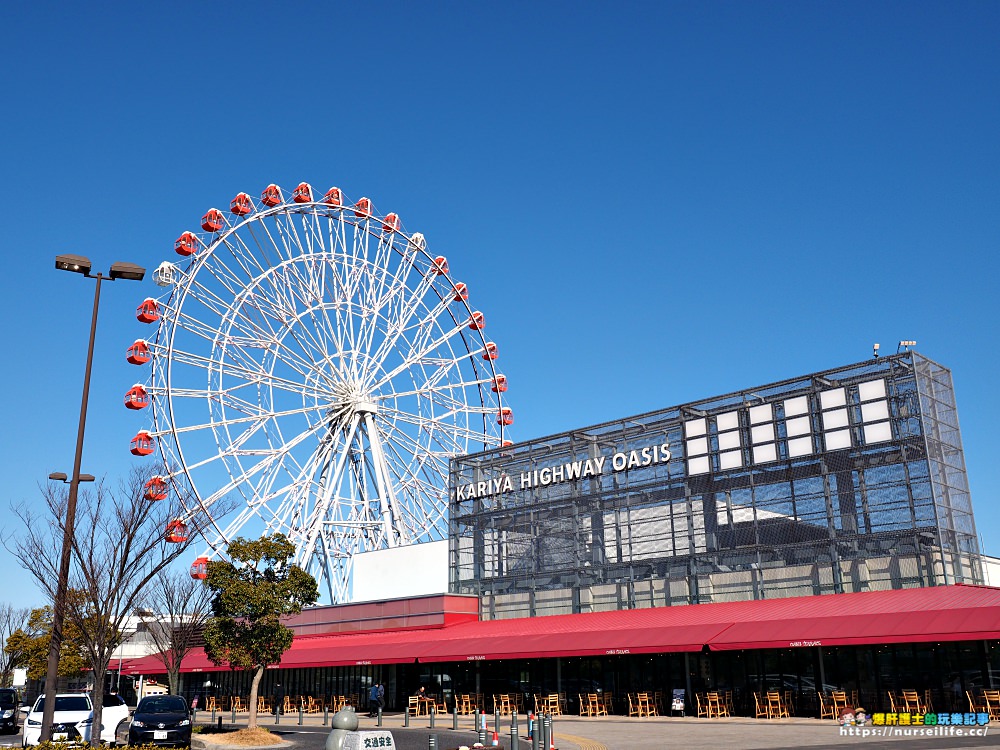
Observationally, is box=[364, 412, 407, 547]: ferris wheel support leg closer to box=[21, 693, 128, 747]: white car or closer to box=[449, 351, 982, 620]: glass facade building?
box=[449, 351, 982, 620]: glass facade building

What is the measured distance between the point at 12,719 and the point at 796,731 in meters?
26.7

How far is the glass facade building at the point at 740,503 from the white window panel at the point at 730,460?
0.05 metres

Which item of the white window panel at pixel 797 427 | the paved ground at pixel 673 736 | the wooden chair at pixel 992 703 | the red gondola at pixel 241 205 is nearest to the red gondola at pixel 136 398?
the red gondola at pixel 241 205

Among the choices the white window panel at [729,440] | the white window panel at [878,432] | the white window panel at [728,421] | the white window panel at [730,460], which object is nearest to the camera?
the white window panel at [878,432]

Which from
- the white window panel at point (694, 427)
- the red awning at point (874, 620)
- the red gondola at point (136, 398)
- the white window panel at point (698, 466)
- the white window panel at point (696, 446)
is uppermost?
the red gondola at point (136, 398)

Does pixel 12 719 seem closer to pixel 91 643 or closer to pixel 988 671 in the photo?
pixel 91 643

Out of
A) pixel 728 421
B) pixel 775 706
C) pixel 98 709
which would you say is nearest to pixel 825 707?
pixel 775 706

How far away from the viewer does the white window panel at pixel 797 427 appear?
3459 cm

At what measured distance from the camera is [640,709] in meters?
32.6

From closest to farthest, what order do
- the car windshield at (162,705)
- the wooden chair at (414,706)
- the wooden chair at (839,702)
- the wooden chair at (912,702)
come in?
1. the car windshield at (162,705)
2. the wooden chair at (912,702)
3. the wooden chair at (839,702)
4. the wooden chair at (414,706)

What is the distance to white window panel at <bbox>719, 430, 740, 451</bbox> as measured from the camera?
36.2m

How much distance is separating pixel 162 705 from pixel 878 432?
24031 mm

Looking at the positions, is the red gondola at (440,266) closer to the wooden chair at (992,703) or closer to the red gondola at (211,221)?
the red gondola at (211,221)

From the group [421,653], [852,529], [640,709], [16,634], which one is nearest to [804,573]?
[852,529]
